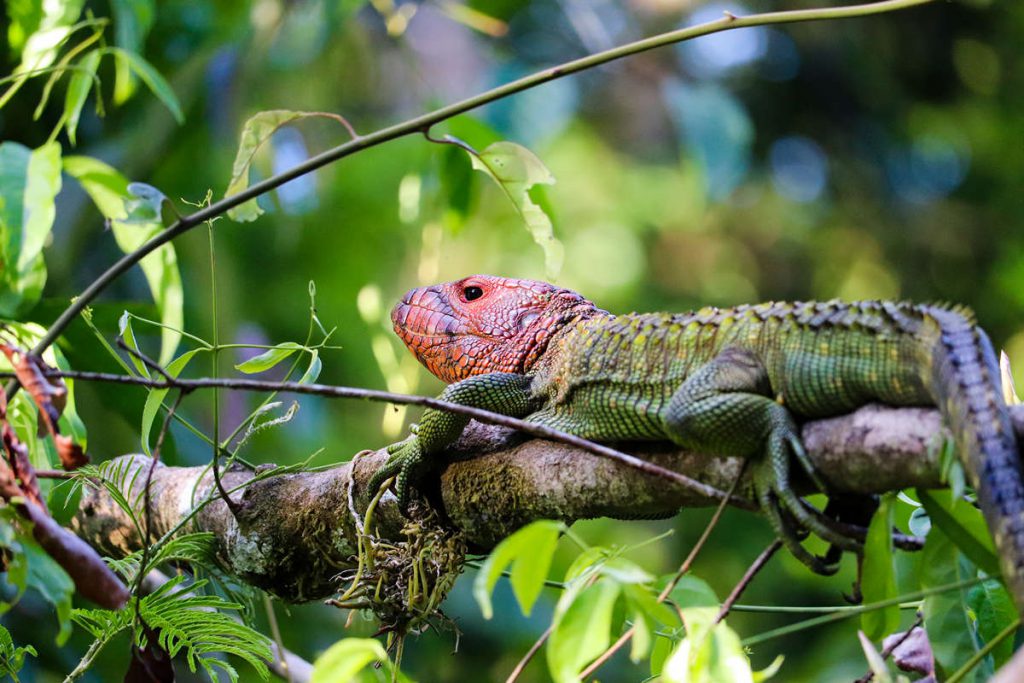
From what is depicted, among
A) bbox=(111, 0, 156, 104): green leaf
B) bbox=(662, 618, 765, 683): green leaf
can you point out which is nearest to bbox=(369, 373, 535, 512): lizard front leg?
bbox=(662, 618, 765, 683): green leaf

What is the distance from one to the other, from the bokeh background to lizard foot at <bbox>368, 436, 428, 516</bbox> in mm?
409

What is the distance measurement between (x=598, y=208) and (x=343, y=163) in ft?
9.13

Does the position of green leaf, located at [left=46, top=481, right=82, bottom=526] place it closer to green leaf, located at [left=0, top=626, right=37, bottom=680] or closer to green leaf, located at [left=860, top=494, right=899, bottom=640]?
green leaf, located at [left=0, top=626, right=37, bottom=680]

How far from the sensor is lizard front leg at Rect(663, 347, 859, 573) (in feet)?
5.40

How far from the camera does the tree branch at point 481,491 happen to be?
5.19 feet

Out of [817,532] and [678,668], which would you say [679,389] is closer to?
[817,532]

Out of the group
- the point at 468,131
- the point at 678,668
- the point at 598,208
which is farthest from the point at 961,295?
the point at 678,668

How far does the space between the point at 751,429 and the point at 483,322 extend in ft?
3.35

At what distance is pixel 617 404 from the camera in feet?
6.69

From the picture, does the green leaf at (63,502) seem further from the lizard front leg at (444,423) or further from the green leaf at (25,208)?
the lizard front leg at (444,423)

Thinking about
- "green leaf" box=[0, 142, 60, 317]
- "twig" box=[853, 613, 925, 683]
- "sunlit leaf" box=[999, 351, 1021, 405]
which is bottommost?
"twig" box=[853, 613, 925, 683]

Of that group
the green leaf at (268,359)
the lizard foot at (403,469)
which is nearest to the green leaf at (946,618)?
the lizard foot at (403,469)

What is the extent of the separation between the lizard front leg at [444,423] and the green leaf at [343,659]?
777mm

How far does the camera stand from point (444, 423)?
213cm
